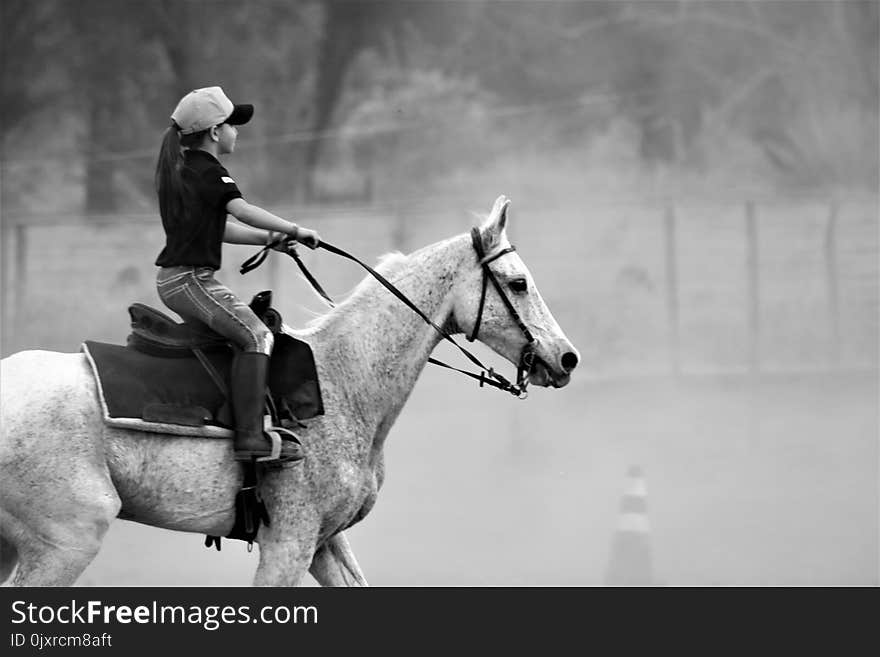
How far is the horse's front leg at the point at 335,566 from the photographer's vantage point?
4.61 meters

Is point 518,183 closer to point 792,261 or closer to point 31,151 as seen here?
point 792,261

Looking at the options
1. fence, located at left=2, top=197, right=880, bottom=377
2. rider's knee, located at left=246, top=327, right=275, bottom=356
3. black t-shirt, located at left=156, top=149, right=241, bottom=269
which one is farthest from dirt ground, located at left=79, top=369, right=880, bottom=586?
black t-shirt, located at left=156, top=149, right=241, bottom=269

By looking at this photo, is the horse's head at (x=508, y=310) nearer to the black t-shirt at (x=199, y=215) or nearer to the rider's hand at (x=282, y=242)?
the rider's hand at (x=282, y=242)

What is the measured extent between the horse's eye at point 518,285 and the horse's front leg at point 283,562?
1.07 meters

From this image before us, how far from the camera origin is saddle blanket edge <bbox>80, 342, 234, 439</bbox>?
4.11m

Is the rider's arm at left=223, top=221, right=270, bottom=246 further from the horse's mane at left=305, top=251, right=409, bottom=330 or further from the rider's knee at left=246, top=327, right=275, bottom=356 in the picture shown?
the rider's knee at left=246, top=327, right=275, bottom=356

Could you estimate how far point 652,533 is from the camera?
997 centimetres

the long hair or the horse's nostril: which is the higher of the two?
the long hair

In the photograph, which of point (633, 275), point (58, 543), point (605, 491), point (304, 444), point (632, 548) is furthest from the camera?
point (633, 275)

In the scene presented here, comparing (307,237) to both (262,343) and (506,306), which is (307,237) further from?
(506,306)

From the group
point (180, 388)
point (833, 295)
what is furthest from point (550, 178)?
point (180, 388)

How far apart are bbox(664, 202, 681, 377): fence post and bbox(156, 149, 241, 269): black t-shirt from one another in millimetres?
9495

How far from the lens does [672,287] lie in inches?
538

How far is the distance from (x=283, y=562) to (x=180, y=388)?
0.63m
